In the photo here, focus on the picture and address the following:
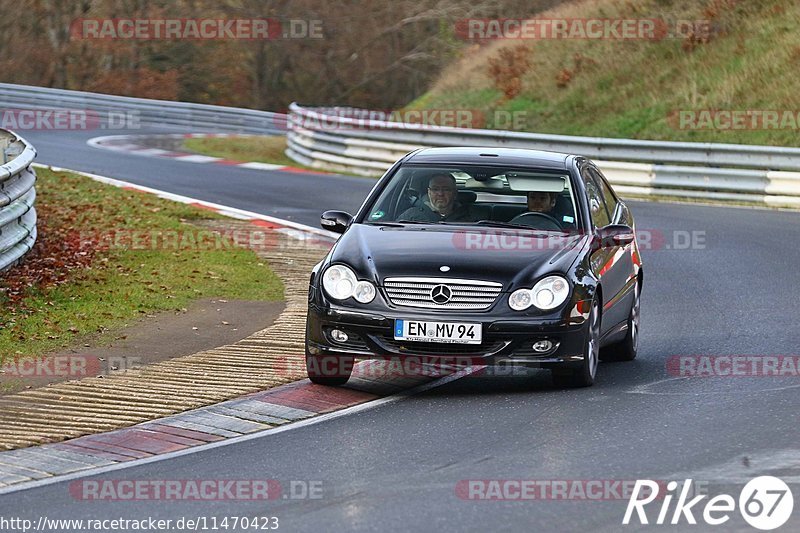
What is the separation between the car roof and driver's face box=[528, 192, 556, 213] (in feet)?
0.95

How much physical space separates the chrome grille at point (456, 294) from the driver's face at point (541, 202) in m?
1.35

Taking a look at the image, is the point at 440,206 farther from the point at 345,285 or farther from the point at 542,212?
the point at 345,285

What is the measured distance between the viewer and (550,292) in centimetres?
915

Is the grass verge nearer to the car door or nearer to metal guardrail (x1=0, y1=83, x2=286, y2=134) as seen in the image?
the car door

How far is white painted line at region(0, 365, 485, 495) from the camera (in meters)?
7.25

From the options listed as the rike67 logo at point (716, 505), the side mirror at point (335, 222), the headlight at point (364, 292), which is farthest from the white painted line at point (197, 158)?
the rike67 logo at point (716, 505)

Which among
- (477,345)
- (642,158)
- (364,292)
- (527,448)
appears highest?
(364,292)

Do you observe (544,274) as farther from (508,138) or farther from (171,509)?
(508,138)

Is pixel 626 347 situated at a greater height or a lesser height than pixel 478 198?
lesser

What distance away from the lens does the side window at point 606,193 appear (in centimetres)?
1114

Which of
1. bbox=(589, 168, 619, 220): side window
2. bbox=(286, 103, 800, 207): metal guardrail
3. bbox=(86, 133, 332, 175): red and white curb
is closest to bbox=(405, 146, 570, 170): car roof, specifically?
bbox=(589, 168, 619, 220): side window

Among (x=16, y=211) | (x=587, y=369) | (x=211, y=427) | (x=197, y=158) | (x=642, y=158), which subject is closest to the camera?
(x=211, y=427)

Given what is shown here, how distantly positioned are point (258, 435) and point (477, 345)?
5.18 feet

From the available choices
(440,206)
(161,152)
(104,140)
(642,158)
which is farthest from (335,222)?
(104,140)
